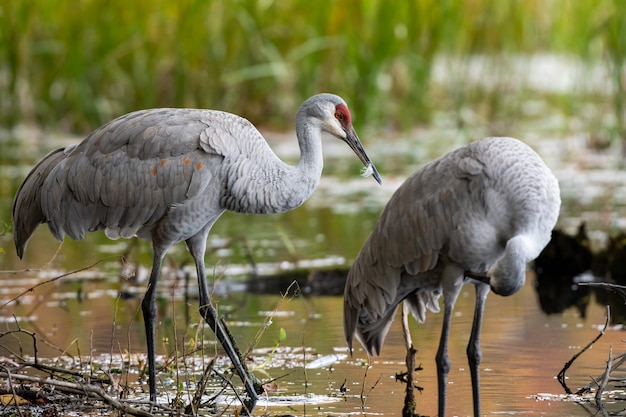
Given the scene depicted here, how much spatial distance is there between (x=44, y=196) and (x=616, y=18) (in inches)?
300

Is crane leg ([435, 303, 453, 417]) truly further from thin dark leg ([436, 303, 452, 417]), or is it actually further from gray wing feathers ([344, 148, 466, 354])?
gray wing feathers ([344, 148, 466, 354])

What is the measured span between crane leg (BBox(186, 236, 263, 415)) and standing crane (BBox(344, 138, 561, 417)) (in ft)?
2.01

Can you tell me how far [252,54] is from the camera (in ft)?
52.0

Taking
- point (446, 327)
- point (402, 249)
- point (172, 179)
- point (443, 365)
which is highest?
point (172, 179)

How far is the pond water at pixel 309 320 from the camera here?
6297 mm

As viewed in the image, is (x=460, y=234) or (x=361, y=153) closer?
(x=460, y=234)

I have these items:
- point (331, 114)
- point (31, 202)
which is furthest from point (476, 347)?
point (31, 202)

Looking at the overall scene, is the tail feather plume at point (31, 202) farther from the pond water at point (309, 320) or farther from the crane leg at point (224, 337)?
the crane leg at point (224, 337)

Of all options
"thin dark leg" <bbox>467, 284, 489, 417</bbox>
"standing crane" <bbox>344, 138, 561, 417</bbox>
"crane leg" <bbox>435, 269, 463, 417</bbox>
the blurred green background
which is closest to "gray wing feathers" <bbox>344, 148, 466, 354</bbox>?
"standing crane" <bbox>344, 138, 561, 417</bbox>

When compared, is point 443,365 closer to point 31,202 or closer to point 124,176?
point 124,176

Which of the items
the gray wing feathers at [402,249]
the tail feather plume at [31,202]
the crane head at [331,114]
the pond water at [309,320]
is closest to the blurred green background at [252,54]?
the pond water at [309,320]

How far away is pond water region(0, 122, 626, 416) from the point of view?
6.30 metres

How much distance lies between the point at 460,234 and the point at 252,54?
1007 centimetres

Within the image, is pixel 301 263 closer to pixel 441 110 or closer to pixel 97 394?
pixel 97 394
